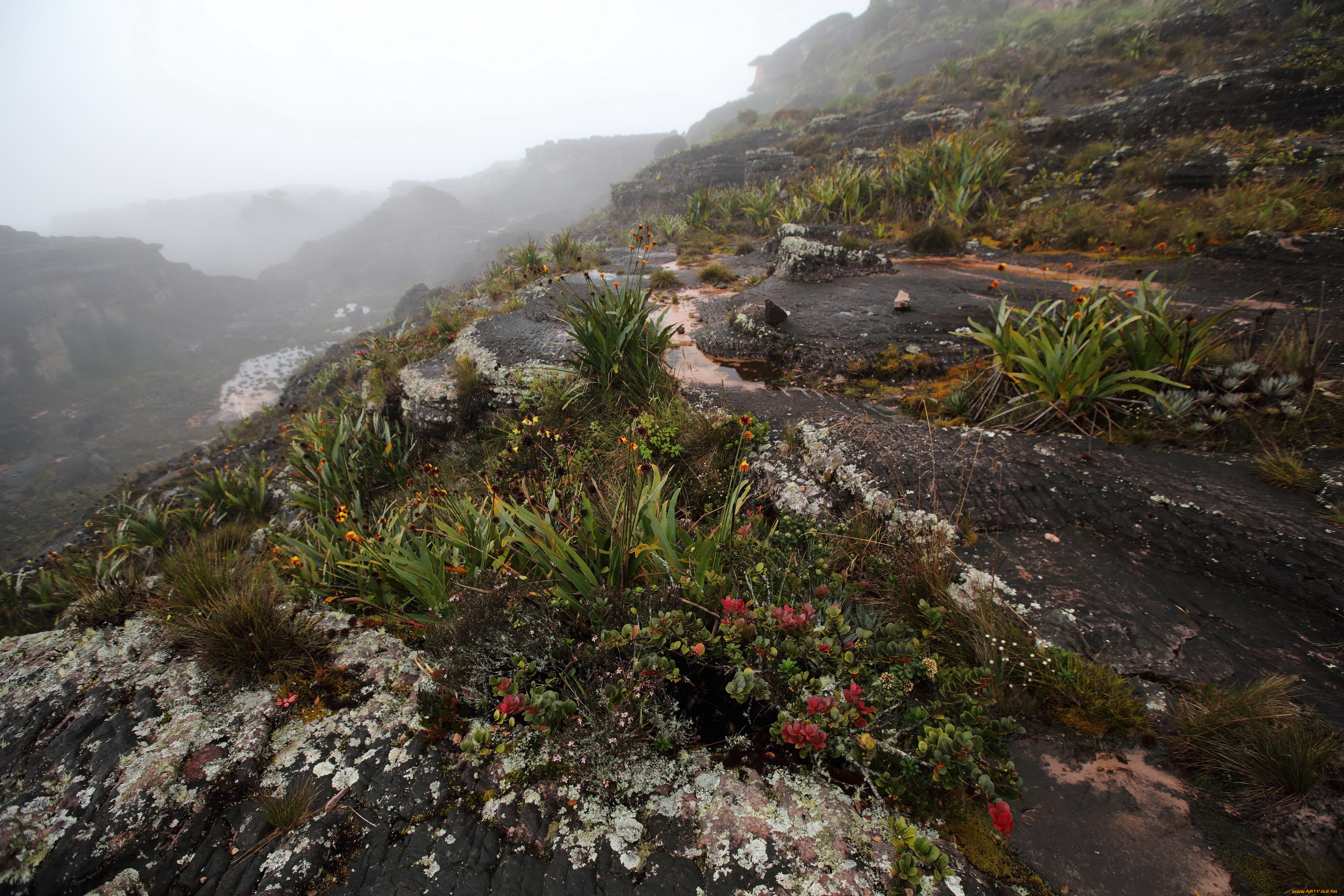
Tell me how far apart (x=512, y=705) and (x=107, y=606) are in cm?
238

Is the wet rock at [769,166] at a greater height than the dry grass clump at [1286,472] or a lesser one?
greater

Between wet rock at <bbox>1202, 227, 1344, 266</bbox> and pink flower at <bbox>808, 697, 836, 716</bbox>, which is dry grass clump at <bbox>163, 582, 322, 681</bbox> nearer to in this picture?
pink flower at <bbox>808, 697, 836, 716</bbox>

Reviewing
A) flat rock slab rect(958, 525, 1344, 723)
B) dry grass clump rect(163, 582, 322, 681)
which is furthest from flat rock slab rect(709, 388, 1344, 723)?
dry grass clump rect(163, 582, 322, 681)

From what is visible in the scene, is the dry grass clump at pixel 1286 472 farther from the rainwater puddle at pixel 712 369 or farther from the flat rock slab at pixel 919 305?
the rainwater puddle at pixel 712 369

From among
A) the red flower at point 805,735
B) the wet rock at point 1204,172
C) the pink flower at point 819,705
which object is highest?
the wet rock at point 1204,172

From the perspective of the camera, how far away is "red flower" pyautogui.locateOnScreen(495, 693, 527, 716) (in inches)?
62.1

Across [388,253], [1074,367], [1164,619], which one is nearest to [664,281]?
[1074,367]

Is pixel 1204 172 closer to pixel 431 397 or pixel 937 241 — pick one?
pixel 937 241

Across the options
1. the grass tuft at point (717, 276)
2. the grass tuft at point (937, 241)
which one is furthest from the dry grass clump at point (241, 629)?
the grass tuft at point (937, 241)

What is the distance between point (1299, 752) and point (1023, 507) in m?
1.41

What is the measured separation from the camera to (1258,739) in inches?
54.5

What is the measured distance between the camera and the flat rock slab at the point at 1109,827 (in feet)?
3.98

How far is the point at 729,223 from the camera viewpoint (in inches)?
481

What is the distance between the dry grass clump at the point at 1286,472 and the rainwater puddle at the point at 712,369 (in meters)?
2.99
